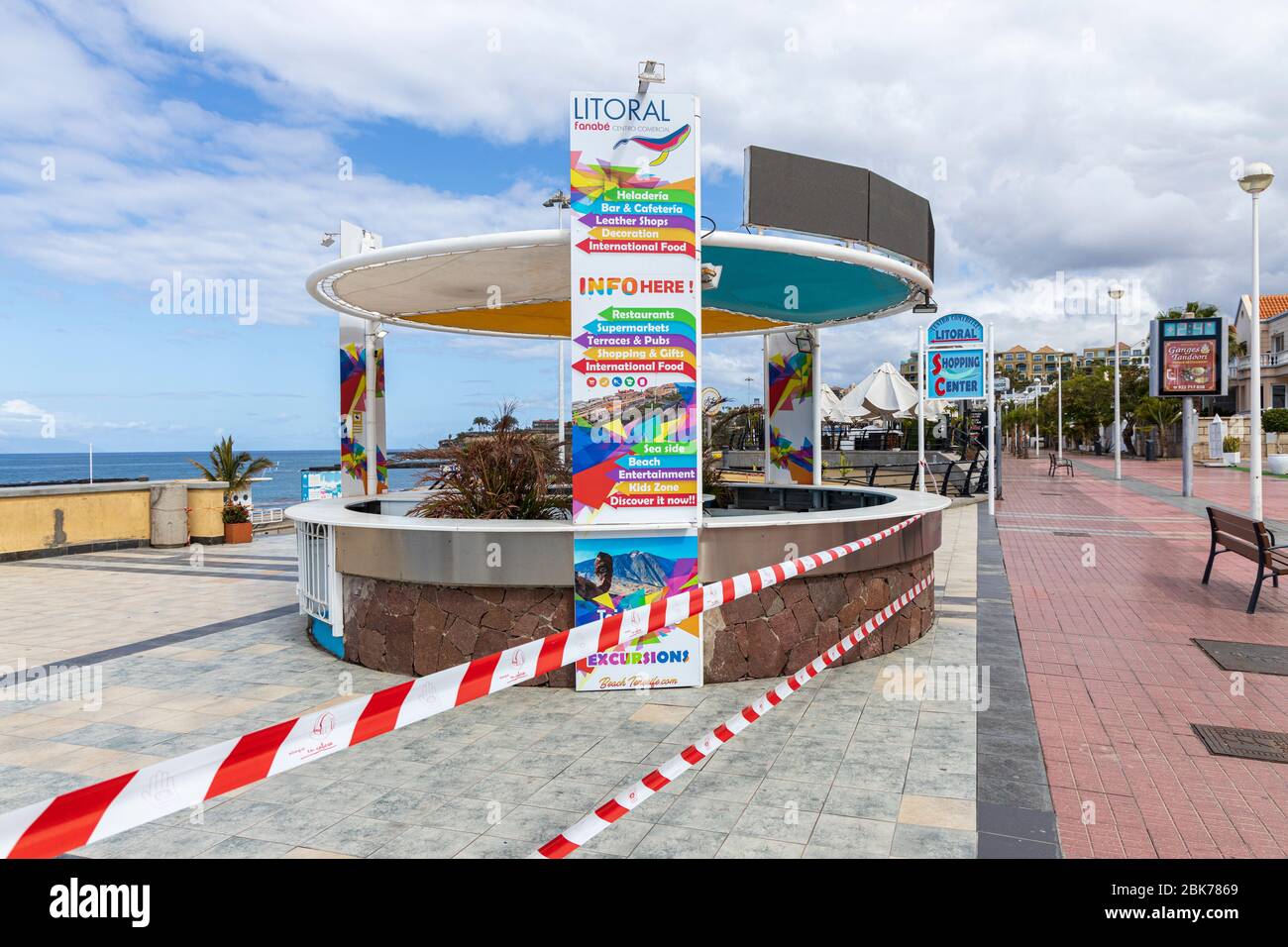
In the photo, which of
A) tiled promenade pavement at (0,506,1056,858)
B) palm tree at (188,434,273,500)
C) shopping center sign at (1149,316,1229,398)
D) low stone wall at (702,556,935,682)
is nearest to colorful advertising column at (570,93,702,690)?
low stone wall at (702,556,935,682)

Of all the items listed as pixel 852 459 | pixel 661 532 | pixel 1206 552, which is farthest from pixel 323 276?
pixel 852 459

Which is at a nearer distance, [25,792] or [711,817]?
[711,817]

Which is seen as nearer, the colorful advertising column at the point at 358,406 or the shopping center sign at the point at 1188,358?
the colorful advertising column at the point at 358,406

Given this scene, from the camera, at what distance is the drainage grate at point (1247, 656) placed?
5629mm

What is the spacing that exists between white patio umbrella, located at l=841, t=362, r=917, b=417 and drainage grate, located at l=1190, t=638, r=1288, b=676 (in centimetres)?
2065

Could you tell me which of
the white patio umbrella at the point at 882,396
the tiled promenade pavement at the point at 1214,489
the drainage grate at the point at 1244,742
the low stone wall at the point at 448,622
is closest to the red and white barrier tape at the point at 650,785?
the low stone wall at the point at 448,622

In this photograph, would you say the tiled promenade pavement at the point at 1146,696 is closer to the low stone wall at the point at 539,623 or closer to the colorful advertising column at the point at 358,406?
the low stone wall at the point at 539,623

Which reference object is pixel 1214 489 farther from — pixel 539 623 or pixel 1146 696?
pixel 539 623

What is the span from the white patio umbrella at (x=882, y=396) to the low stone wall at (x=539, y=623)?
21.8 metres

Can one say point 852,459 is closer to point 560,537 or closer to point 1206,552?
point 1206,552

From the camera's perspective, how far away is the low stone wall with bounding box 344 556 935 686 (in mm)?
5312

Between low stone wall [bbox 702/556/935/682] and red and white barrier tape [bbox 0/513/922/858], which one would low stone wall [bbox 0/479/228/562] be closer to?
low stone wall [bbox 702/556/935/682]
